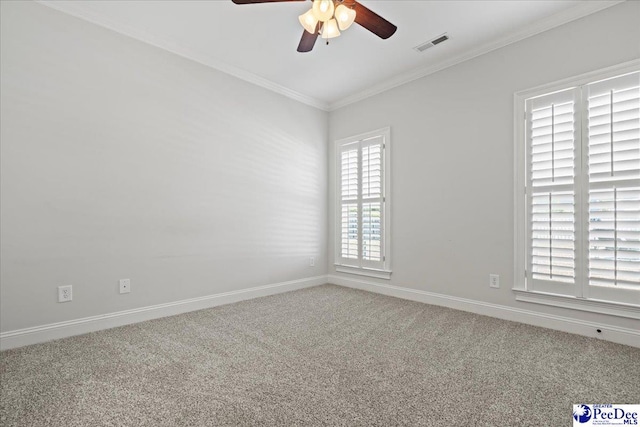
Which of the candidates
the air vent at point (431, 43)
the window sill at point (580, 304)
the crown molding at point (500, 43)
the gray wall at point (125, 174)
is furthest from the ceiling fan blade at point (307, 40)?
the window sill at point (580, 304)

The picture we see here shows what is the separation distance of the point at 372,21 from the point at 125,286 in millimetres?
2928

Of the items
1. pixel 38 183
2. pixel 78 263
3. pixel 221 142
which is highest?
pixel 221 142

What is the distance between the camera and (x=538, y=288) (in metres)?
2.73

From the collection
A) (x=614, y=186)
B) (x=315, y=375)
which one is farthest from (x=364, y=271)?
(x=614, y=186)

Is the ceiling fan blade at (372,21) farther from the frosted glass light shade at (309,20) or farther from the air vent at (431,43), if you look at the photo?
the air vent at (431,43)

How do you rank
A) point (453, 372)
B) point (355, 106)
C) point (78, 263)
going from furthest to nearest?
point (355, 106), point (78, 263), point (453, 372)

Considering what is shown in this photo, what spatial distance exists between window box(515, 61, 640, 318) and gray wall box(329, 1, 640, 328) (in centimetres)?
12

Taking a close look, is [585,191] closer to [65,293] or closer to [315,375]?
[315,375]

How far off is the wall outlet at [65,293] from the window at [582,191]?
151 inches

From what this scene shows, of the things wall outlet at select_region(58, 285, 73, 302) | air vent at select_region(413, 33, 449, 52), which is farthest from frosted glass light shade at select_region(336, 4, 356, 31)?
wall outlet at select_region(58, 285, 73, 302)

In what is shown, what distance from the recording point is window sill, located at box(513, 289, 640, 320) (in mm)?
2299

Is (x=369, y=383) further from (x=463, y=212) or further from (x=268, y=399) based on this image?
(x=463, y=212)

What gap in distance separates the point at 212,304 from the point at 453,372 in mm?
2453

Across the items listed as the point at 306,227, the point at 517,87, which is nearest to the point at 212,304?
the point at 306,227
